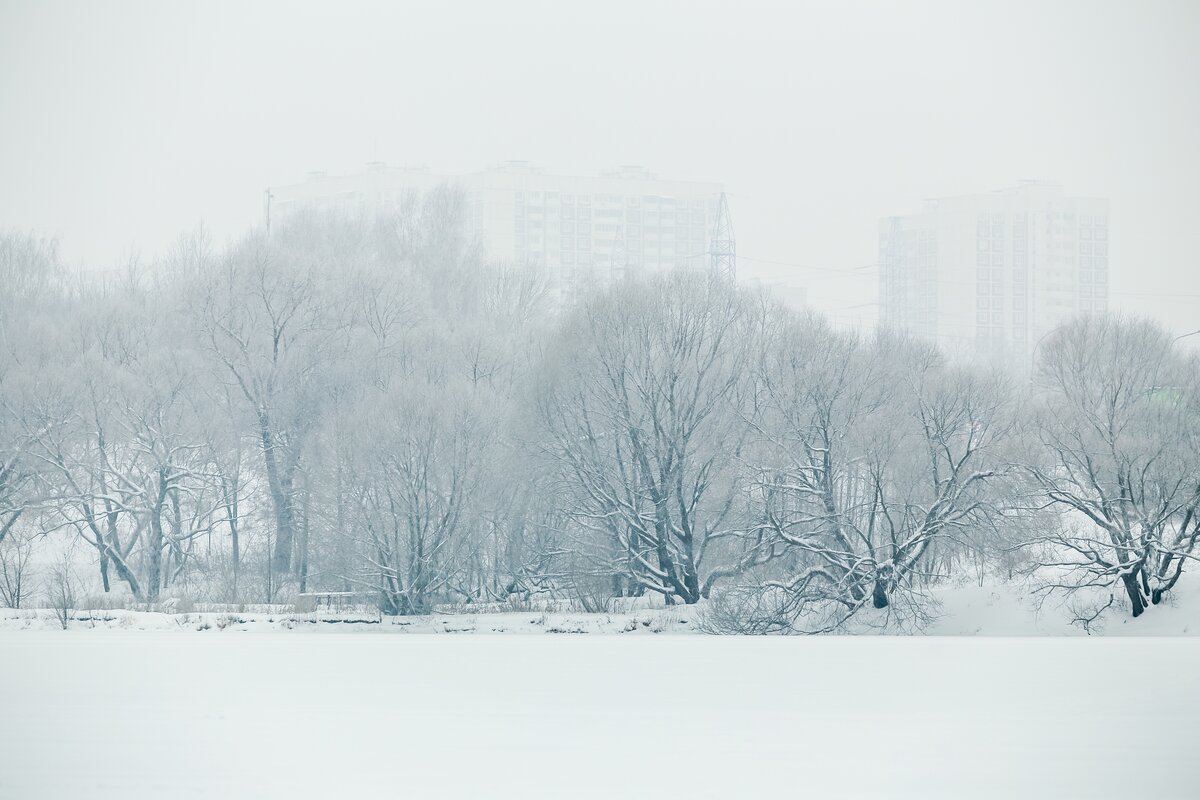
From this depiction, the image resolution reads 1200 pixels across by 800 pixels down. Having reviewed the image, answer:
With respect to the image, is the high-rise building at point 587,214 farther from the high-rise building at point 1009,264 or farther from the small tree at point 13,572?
the small tree at point 13,572

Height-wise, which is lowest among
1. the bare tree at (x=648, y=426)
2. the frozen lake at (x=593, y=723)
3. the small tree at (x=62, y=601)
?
the small tree at (x=62, y=601)

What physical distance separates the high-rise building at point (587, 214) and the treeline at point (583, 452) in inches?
3371

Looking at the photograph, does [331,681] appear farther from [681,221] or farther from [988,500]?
[681,221]

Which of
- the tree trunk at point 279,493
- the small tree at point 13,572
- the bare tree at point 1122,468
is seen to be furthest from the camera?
the tree trunk at point 279,493

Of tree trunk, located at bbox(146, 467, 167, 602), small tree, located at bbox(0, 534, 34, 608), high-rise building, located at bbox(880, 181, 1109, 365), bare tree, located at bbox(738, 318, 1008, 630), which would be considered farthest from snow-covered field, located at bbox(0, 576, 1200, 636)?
high-rise building, located at bbox(880, 181, 1109, 365)

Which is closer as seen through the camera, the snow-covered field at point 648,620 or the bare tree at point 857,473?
the snow-covered field at point 648,620

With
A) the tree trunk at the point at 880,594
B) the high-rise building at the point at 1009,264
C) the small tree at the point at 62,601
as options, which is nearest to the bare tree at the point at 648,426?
the tree trunk at the point at 880,594

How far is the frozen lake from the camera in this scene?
10.1m

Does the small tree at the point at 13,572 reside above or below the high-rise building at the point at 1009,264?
below

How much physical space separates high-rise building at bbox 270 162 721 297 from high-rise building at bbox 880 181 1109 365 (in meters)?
21.1

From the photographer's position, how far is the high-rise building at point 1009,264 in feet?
438

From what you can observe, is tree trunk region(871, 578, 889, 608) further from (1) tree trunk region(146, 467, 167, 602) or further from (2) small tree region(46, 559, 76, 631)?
(1) tree trunk region(146, 467, 167, 602)

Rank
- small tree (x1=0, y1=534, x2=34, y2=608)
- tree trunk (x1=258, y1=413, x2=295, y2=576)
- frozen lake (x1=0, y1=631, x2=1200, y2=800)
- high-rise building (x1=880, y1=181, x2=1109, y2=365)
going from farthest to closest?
high-rise building (x1=880, y1=181, x2=1109, y2=365), tree trunk (x1=258, y1=413, x2=295, y2=576), small tree (x1=0, y1=534, x2=34, y2=608), frozen lake (x1=0, y1=631, x2=1200, y2=800)

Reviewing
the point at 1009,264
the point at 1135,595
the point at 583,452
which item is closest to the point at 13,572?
the point at 583,452
